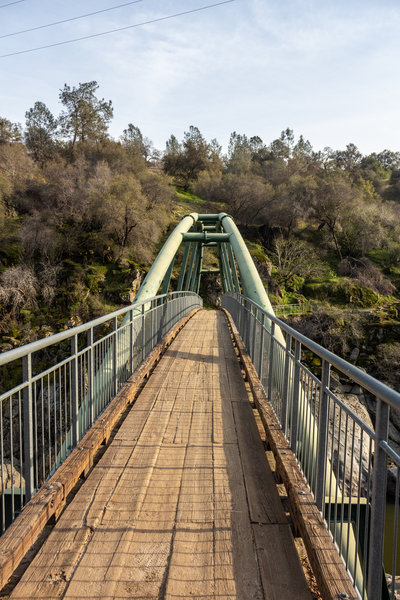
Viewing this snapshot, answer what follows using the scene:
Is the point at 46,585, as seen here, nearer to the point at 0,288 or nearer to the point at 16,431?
the point at 16,431

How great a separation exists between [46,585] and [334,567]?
1444mm

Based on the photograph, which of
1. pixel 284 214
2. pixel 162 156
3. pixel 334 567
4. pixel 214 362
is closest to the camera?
pixel 334 567

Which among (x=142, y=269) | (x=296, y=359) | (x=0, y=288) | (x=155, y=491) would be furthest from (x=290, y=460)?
(x=142, y=269)

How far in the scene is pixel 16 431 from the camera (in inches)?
703

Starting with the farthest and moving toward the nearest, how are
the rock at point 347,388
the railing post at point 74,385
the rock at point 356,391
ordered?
the rock at point 347,388 → the rock at point 356,391 → the railing post at point 74,385

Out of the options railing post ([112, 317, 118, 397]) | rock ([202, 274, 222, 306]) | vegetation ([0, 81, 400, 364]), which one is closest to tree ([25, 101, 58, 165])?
vegetation ([0, 81, 400, 364])

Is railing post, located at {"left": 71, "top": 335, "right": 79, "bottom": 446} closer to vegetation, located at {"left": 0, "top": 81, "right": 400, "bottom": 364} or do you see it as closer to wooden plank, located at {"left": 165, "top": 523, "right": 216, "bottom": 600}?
wooden plank, located at {"left": 165, "top": 523, "right": 216, "bottom": 600}

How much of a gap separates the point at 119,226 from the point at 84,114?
28910 millimetres

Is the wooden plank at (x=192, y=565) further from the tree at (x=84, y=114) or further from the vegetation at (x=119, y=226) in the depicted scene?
the tree at (x=84, y=114)

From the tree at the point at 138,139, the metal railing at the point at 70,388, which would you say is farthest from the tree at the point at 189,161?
the metal railing at the point at 70,388

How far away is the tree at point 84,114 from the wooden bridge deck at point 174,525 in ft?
175

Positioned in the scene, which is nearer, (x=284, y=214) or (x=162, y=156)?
(x=284, y=214)

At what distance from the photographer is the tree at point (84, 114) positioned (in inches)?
1973

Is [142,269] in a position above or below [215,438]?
above
